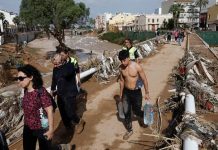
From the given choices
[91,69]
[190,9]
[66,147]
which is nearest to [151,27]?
[190,9]

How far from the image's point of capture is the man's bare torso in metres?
6.10

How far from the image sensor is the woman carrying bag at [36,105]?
4.02m

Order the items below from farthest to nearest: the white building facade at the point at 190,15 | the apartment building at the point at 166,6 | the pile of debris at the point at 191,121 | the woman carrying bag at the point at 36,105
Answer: the apartment building at the point at 166,6 → the white building facade at the point at 190,15 → the pile of debris at the point at 191,121 → the woman carrying bag at the point at 36,105

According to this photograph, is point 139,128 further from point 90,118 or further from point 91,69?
point 91,69

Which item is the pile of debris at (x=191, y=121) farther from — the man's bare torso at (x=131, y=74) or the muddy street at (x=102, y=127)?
the man's bare torso at (x=131, y=74)

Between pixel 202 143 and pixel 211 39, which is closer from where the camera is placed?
pixel 202 143

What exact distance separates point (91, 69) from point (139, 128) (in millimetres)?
5689

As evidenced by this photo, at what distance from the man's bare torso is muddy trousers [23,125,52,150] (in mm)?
2275

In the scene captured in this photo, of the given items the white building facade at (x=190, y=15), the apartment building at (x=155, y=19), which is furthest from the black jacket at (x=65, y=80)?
the white building facade at (x=190, y=15)

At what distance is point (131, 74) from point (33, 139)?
240 cm

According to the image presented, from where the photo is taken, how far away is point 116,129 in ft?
22.6

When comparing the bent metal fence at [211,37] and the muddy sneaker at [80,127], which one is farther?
the bent metal fence at [211,37]

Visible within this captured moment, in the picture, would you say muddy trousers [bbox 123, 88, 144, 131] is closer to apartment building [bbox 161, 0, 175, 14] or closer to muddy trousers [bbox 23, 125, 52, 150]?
muddy trousers [bbox 23, 125, 52, 150]

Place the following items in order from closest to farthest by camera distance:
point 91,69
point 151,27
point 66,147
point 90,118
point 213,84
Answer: point 66,147 < point 90,118 < point 213,84 < point 91,69 < point 151,27
